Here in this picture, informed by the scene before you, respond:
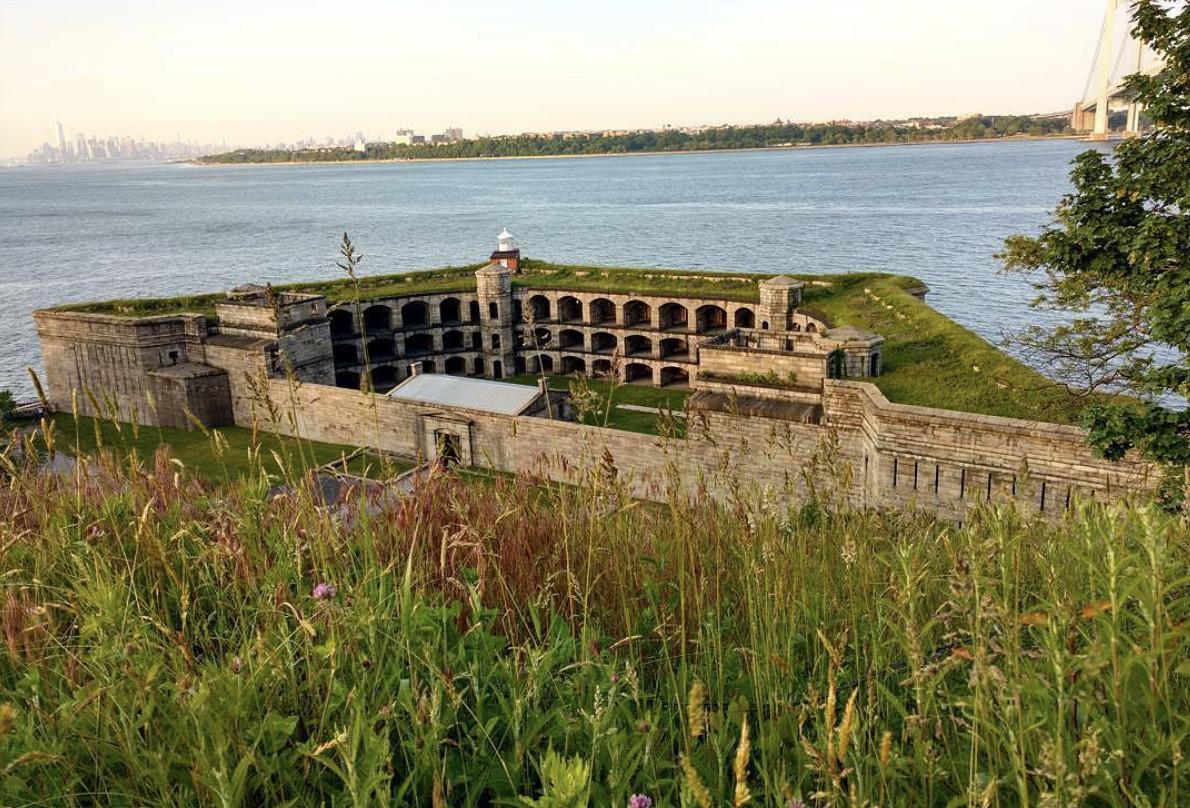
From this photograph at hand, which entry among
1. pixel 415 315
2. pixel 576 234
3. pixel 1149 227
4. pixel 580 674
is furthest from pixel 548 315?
pixel 576 234

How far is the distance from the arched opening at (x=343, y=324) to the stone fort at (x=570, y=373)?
0.38 feet

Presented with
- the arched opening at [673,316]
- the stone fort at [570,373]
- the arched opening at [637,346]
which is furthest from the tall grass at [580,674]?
the arched opening at [637,346]

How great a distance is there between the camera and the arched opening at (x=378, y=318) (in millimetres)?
46094

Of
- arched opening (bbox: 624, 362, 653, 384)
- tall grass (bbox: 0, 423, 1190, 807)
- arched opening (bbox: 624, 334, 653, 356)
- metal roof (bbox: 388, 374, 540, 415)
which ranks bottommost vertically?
arched opening (bbox: 624, 362, 653, 384)

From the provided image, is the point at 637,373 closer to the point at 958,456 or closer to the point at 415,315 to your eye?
the point at 415,315

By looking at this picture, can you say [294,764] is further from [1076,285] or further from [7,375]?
[7,375]

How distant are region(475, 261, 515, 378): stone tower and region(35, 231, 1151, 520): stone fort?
0.09m

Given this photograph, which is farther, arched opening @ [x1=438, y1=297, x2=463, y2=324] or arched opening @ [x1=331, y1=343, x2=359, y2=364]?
arched opening @ [x1=438, y1=297, x2=463, y2=324]

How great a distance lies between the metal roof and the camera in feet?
98.2

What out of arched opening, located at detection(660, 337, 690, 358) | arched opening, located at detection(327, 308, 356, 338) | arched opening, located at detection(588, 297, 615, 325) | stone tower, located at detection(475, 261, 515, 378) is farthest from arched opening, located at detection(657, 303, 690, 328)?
arched opening, located at detection(327, 308, 356, 338)

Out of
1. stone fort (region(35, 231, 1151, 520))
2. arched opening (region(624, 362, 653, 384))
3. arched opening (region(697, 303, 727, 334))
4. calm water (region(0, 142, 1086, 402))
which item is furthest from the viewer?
calm water (region(0, 142, 1086, 402))

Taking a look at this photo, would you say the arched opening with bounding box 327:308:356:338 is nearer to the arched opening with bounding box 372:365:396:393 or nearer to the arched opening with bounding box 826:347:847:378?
the arched opening with bounding box 372:365:396:393

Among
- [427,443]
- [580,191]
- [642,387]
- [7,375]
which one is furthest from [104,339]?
[580,191]

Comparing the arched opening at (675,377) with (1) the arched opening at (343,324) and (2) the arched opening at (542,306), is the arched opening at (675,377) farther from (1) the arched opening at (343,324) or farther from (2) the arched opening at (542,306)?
(1) the arched opening at (343,324)
